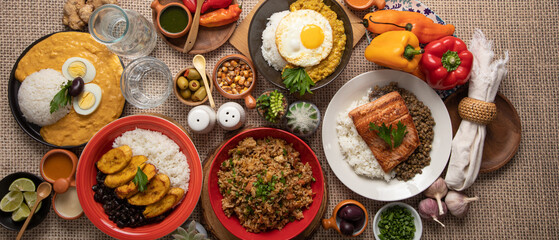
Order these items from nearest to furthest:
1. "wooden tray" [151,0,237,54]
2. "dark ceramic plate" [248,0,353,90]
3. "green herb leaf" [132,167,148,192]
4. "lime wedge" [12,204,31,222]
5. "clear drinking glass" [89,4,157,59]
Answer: "green herb leaf" [132,167,148,192], "clear drinking glass" [89,4,157,59], "lime wedge" [12,204,31,222], "dark ceramic plate" [248,0,353,90], "wooden tray" [151,0,237,54]

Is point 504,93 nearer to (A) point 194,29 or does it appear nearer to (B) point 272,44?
(B) point 272,44

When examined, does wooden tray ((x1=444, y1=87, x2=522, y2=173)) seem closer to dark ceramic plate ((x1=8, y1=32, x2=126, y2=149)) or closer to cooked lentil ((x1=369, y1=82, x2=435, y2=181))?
cooked lentil ((x1=369, y1=82, x2=435, y2=181))

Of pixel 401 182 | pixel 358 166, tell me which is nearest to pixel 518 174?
pixel 401 182

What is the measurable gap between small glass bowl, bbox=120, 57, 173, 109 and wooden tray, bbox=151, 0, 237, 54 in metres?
0.27

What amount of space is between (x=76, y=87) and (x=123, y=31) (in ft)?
2.39

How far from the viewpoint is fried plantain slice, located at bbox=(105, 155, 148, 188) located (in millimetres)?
2904

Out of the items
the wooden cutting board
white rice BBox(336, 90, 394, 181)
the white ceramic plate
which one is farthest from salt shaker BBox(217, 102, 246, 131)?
white rice BBox(336, 90, 394, 181)

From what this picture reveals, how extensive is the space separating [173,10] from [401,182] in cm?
296

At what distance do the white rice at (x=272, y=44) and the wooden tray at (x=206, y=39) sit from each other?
0.38 meters

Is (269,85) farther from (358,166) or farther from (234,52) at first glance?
(358,166)

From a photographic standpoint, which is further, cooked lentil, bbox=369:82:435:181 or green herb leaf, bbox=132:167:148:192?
cooked lentil, bbox=369:82:435:181

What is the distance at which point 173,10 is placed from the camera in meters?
3.35

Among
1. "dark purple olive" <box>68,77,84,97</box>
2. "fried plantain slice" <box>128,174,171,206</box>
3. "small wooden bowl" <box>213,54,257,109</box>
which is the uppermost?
"dark purple olive" <box>68,77,84,97</box>

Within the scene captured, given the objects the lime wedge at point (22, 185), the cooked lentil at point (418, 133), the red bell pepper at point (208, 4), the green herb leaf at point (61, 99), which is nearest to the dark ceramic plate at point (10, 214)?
the lime wedge at point (22, 185)
